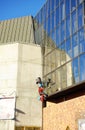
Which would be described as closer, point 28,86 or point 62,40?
point 62,40

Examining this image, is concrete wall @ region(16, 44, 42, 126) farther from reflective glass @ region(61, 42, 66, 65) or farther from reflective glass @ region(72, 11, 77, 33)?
reflective glass @ region(72, 11, 77, 33)

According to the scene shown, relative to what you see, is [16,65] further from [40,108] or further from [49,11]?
[49,11]

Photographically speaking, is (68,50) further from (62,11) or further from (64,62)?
(62,11)

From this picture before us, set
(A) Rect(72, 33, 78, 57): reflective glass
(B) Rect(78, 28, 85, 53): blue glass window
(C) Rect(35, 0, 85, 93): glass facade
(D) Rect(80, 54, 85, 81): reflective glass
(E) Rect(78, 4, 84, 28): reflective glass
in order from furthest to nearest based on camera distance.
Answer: (A) Rect(72, 33, 78, 57): reflective glass
(E) Rect(78, 4, 84, 28): reflective glass
(C) Rect(35, 0, 85, 93): glass facade
(B) Rect(78, 28, 85, 53): blue glass window
(D) Rect(80, 54, 85, 81): reflective glass

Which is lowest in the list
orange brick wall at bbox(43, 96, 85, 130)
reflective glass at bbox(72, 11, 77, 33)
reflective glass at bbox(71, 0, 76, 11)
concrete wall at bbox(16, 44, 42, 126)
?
orange brick wall at bbox(43, 96, 85, 130)

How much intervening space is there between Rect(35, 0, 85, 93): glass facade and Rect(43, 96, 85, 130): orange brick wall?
181 centimetres

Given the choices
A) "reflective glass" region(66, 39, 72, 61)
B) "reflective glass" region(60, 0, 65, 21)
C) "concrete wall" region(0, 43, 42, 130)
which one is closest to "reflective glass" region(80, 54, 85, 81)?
"reflective glass" region(66, 39, 72, 61)

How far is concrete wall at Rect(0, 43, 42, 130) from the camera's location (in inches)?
1220

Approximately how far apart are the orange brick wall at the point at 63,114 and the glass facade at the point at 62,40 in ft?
5.93

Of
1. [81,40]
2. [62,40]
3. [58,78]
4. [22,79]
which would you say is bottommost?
[58,78]

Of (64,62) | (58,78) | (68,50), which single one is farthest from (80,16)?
(58,78)

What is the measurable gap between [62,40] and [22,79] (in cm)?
671

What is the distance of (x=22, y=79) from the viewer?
32.4 metres

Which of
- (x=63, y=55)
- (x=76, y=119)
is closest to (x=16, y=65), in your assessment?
(x=63, y=55)
